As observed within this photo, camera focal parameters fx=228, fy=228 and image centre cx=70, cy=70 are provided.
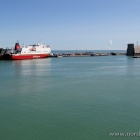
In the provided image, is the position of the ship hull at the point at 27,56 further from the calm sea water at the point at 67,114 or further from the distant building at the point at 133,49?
the calm sea water at the point at 67,114

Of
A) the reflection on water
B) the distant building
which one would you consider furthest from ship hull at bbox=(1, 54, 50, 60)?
the distant building

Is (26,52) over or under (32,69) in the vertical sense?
over

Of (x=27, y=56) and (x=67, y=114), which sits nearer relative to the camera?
(x=67, y=114)

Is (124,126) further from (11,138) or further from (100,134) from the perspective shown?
(11,138)

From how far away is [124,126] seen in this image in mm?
5727

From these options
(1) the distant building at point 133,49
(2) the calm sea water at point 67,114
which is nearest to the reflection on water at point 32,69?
(2) the calm sea water at point 67,114

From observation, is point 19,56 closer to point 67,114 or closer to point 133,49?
point 133,49

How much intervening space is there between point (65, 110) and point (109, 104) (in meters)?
1.57

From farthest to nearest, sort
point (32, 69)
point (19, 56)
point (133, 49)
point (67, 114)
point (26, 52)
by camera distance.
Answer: point (133, 49) < point (26, 52) < point (19, 56) < point (32, 69) < point (67, 114)

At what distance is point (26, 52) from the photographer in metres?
33.9

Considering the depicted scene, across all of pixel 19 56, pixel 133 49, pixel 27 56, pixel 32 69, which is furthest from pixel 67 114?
pixel 133 49

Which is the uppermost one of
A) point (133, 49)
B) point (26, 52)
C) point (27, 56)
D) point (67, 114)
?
point (133, 49)

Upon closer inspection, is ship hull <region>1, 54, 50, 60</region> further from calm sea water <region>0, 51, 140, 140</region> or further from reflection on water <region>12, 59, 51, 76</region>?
calm sea water <region>0, 51, 140, 140</region>

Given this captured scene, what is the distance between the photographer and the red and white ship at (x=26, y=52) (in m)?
32.1
